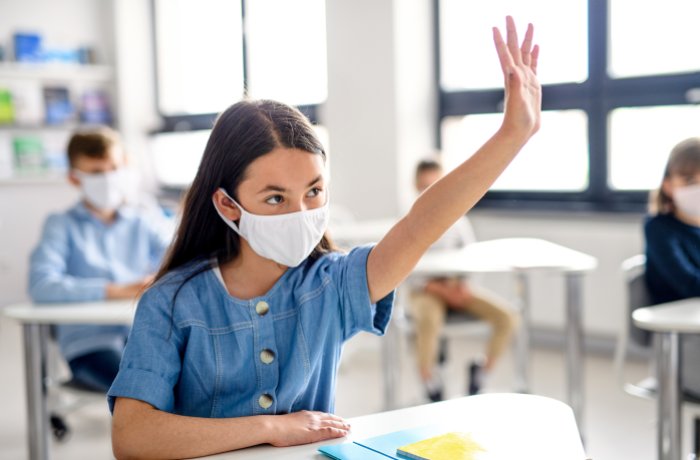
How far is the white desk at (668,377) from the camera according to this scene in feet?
6.62

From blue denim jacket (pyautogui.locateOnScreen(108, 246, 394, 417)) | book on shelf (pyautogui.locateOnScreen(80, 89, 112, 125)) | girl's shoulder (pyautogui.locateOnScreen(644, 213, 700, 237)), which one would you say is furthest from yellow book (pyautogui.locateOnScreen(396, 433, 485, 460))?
book on shelf (pyautogui.locateOnScreen(80, 89, 112, 125))

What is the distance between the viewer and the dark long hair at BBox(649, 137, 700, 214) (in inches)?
101

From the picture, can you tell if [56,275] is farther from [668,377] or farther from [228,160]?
[668,377]

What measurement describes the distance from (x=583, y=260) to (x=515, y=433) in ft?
6.22

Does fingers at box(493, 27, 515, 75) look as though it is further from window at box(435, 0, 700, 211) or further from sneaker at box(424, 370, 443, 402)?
window at box(435, 0, 700, 211)

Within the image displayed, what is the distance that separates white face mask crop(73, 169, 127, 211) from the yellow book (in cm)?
205

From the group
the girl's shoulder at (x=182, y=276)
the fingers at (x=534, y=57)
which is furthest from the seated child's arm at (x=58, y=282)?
the fingers at (x=534, y=57)

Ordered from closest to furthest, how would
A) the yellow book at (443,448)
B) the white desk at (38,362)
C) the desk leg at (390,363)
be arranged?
the yellow book at (443,448) < the white desk at (38,362) < the desk leg at (390,363)

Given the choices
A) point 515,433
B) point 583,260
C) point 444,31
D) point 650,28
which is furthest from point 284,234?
point 444,31

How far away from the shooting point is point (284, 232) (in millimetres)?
1279

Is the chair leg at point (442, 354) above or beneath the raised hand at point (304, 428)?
beneath

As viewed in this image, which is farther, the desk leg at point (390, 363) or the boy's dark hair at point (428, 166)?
the boy's dark hair at point (428, 166)

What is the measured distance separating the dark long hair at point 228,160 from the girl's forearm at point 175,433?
240 millimetres

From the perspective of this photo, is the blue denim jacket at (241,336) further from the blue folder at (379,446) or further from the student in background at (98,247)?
the student in background at (98,247)
